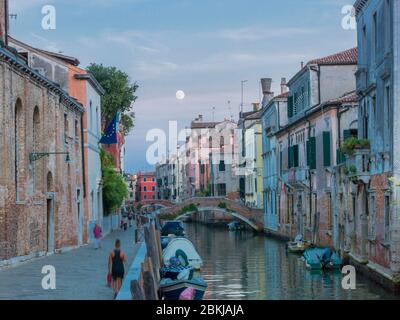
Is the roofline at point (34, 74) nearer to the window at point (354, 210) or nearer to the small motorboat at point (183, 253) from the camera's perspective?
the small motorboat at point (183, 253)

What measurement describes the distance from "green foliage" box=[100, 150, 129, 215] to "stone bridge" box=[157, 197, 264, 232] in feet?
44.1

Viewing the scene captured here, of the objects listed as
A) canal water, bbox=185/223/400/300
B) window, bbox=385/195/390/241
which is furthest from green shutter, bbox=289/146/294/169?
window, bbox=385/195/390/241

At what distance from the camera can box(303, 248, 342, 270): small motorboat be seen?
2902 centimetres

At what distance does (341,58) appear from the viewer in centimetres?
3800

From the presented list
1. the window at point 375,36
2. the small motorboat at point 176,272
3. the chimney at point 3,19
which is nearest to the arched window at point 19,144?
the chimney at point 3,19

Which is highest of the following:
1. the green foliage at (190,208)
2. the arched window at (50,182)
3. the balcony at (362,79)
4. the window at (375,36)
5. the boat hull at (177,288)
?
the window at (375,36)

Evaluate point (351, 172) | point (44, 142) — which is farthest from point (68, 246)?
point (351, 172)

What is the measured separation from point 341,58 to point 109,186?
15242mm

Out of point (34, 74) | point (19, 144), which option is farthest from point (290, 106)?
point (19, 144)

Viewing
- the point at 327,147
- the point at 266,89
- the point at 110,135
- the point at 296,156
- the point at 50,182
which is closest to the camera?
the point at 50,182

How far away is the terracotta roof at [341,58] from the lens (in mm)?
37656

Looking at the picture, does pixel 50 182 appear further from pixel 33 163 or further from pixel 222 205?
pixel 222 205

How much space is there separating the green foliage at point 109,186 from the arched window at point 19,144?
20896 millimetres

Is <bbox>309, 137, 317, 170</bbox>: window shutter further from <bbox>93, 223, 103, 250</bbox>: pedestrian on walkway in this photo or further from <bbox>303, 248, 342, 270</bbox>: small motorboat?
<bbox>93, 223, 103, 250</bbox>: pedestrian on walkway
